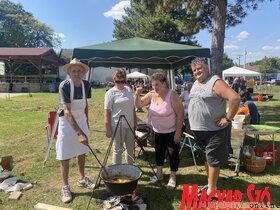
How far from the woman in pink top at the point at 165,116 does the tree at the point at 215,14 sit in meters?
6.83

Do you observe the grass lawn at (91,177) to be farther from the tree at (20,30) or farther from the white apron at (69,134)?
the tree at (20,30)

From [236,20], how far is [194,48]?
30.8ft

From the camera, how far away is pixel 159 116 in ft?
12.5

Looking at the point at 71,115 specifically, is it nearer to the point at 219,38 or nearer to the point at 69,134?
the point at 69,134

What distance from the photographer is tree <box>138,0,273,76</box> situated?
10188 millimetres

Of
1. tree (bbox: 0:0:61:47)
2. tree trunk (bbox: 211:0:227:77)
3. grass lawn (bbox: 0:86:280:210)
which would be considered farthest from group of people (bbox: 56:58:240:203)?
tree (bbox: 0:0:61:47)

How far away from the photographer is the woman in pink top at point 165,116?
373 centimetres

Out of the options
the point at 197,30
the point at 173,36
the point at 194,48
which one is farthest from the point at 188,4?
the point at 173,36

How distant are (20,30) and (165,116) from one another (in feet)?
163

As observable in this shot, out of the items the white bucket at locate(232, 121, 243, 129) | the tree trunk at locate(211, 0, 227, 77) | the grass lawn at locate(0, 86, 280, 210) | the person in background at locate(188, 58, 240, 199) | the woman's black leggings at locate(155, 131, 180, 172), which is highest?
the tree trunk at locate(211, 0, 227, 77)

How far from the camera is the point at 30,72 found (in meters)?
33.0

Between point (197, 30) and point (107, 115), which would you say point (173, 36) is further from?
point (107, 115)

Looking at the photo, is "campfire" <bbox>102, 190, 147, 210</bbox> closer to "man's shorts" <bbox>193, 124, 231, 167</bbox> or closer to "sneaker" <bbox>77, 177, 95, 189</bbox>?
"sneaker" <bbox>77, 177, 95, 189</bbox>

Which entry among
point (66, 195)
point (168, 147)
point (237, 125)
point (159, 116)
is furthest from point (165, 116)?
point (237, 125)
